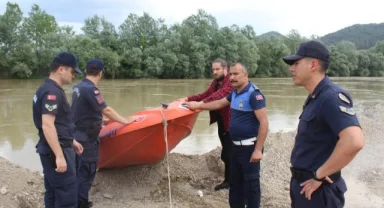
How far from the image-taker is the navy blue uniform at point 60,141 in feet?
9.84

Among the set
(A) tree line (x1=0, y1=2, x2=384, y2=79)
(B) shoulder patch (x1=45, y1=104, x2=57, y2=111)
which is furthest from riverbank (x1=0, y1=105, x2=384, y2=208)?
(A) tree line (x1=0, y1=2, x2=384, y2=79)

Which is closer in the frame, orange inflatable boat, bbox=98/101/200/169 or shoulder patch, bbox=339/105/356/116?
shoulder patch, bbox=339/105/356/116

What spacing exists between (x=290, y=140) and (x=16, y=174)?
15.4ft

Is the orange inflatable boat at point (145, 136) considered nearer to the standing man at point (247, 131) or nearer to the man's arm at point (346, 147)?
the standing man at point (247, 131)

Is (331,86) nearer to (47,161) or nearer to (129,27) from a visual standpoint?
(47,161)

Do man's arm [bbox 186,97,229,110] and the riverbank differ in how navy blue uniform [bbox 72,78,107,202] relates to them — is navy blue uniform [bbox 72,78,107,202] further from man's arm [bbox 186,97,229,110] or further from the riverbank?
man's arm [bbox 186,97,229,110]

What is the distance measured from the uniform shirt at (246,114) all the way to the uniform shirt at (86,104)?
137 centimetres

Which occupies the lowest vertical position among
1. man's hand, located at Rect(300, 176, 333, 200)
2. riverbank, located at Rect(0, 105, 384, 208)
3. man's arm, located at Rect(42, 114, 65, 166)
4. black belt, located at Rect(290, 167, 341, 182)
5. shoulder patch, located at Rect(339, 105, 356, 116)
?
riverbank, located at Rect(0, 105, 384, 208)

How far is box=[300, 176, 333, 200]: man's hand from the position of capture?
2.10 metres

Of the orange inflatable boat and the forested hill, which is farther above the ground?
the forested hill

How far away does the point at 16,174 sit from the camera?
4418 millimetres

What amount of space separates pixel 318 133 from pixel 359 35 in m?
146

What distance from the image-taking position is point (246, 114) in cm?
354

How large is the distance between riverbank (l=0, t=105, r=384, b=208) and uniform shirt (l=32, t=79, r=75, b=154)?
4.17ft
